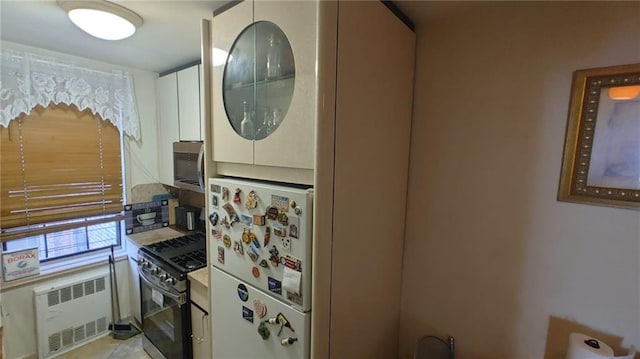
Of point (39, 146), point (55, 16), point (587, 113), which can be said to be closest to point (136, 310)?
point (39, 146)

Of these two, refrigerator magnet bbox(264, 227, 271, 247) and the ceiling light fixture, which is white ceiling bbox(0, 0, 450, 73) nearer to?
the ceiling light fixture

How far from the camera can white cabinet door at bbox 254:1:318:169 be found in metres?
0.99

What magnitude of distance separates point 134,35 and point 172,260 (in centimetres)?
143

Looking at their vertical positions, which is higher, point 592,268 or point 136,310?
point 592,268

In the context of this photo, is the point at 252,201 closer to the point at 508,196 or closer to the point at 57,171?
the point at 508,196

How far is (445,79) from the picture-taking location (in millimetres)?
1426

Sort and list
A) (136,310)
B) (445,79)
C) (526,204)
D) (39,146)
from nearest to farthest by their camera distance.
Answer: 1. (526,204)
2. (445,79)
3. (39,146)
4. (136,310)

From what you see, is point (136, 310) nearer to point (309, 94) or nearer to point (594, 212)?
point (309, 94)

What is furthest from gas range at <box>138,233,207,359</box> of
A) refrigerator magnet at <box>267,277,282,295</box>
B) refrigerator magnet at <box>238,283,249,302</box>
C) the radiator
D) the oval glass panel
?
the oval glass panel

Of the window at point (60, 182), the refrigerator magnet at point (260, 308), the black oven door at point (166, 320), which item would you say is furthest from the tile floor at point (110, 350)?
the refrigerator magnet at point (260, 308)

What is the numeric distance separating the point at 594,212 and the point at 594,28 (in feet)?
2.34

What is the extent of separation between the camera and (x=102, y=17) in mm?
1310

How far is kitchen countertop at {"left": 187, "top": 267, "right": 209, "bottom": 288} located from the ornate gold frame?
179 cm

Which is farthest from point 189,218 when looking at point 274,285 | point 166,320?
point 274,285
